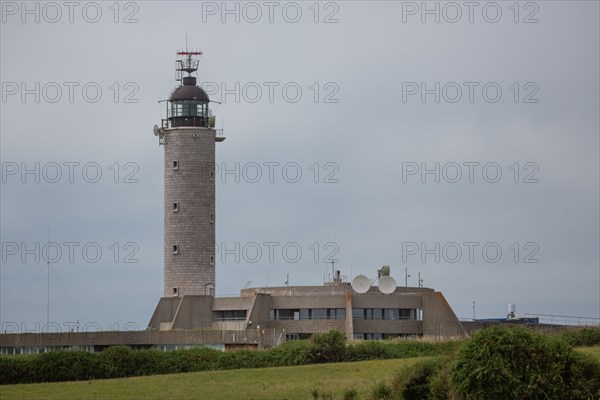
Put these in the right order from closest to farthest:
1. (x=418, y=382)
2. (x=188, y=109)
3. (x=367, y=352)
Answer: (x=418, y=382)
(x=367, y=352)
(x=188, y=109)

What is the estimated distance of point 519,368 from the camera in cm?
3803

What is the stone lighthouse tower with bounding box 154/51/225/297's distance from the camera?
89750mm

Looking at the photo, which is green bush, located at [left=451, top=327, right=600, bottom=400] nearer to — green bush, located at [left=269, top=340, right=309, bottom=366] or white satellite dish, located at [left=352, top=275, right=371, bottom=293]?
green bush, located at [left=269, top=340, right=309, bottom=366]

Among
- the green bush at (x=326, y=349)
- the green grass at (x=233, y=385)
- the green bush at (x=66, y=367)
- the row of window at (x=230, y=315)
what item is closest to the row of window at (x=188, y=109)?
the row of window at (x=230, y=315)

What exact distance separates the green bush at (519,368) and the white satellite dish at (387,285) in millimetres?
46505

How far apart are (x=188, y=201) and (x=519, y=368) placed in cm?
Answer: 5502

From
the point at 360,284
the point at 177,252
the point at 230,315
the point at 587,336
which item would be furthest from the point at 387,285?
the point at 587,336

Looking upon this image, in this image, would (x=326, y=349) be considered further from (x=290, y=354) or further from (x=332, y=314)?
(x=332, y=314)

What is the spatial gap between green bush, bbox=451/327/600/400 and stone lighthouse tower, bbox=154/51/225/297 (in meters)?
52.4

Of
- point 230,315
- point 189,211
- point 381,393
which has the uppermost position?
point 189,211

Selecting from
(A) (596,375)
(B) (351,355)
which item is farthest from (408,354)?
(A) (596,375)

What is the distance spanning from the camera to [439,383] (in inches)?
1561

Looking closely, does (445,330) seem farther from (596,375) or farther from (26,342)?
(596,375)

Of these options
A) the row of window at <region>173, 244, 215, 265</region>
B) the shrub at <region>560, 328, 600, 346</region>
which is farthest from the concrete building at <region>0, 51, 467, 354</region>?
the shrub at <region>560, 328, 600, 346</region>
